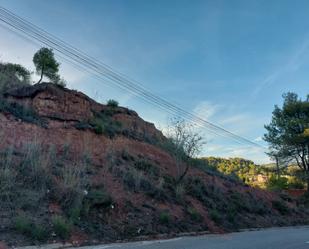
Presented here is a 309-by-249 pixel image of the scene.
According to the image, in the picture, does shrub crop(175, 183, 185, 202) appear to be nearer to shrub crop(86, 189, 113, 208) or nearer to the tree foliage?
shrub crop(86, 189, 113, 208)

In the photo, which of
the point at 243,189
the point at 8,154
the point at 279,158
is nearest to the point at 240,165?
the point at 279,158

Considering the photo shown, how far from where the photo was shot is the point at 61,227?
1023 cm

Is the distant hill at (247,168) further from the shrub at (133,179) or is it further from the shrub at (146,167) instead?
the shrub at (133,179)

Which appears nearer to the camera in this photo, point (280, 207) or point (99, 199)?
point (99, 199)

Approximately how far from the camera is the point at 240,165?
6600cm

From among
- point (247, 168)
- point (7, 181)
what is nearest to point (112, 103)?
point (7, 181)

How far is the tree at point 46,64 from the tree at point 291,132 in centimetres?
2415

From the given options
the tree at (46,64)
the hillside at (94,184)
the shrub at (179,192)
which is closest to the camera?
the hillside at (94,184)

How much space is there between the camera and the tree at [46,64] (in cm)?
2862

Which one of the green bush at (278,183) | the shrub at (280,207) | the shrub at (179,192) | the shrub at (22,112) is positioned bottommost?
the shrub at (179,192)

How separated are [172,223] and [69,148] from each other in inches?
248

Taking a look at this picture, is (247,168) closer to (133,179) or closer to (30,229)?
(133,179)

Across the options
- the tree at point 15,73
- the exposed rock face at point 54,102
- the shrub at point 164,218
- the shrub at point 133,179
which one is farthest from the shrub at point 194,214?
the tree at point 15,73

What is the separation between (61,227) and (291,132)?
33.3 meters
